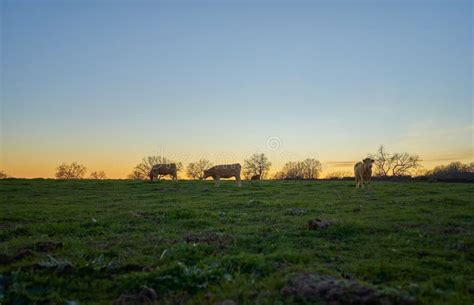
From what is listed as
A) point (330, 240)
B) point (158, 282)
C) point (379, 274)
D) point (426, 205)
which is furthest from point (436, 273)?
point (426, 205)

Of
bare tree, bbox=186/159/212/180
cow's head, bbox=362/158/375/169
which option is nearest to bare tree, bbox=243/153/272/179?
bare tree, bbox=186/159/212/180

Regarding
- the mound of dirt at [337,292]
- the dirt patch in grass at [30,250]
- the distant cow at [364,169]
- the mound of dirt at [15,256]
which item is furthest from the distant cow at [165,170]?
the mound of dirt at [337,292]

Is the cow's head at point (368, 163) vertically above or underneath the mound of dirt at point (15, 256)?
above

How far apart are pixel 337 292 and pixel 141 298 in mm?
3032

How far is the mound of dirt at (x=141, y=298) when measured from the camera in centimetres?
588

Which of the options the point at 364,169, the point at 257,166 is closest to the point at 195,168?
the point at 257,166

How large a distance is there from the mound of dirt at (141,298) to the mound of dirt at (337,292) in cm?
205

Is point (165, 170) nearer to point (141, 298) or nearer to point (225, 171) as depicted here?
point (225, 171)

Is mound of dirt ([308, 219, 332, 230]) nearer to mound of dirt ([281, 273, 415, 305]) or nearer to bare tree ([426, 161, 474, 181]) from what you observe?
mound of dirt ([281, 273, 415, 305])

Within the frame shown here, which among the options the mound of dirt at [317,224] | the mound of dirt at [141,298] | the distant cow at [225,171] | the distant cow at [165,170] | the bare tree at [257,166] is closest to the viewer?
the mound of dirt at [141,298]

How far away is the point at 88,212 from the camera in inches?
598

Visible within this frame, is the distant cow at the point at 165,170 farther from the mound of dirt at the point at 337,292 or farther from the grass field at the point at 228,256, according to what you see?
the mound of dirt at the point at 337,292

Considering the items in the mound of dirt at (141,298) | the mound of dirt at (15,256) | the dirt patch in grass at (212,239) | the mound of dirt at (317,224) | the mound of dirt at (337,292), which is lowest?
the mound of dirt at (141,298)

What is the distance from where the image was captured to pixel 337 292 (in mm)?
5570
